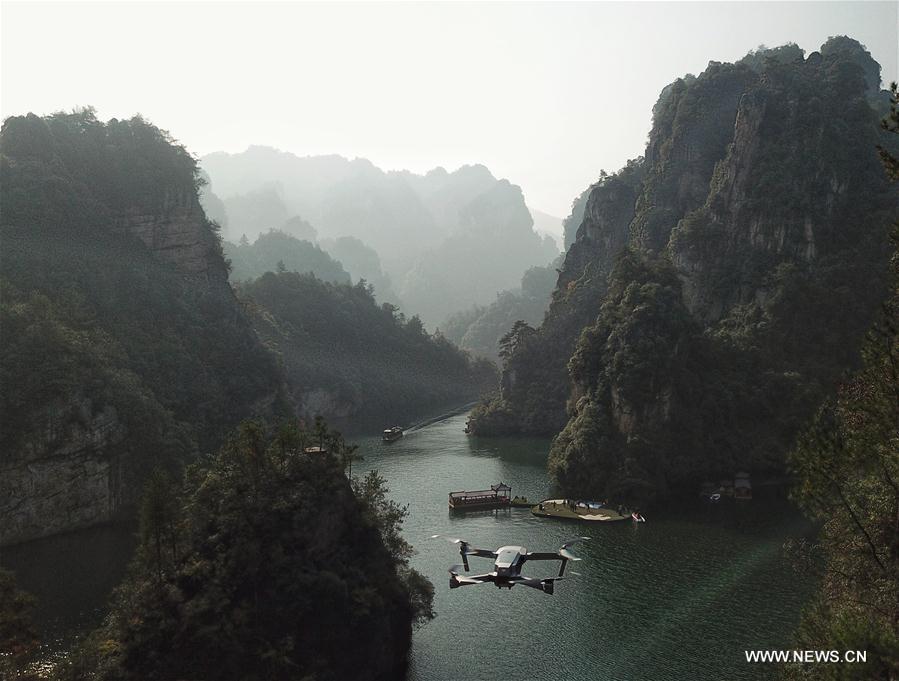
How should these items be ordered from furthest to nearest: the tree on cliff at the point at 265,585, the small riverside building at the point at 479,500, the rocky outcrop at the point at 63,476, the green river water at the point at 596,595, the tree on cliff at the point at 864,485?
the small riverside building at the point at 479,500, the rocky outcrop at the point at 63,476, the green river water at the point at 596,595, the tree on cliff at the point at 265,585, the tree on cliff at the point at 864,485

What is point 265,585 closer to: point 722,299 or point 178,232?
point 722,299

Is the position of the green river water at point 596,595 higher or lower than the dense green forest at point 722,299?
lower

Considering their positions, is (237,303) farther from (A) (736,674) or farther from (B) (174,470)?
(A) (736,674)

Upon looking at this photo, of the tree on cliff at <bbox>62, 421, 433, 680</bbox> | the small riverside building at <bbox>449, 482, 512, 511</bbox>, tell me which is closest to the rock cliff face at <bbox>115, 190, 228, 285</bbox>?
the small riverside building at <bbox>449, 482, 512, 511</bbox>

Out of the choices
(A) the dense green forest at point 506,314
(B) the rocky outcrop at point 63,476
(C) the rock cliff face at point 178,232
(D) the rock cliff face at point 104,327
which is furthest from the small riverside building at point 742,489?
(A) the dense green forest at point 506,314

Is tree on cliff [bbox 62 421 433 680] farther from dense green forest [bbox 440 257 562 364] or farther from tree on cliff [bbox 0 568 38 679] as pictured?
dense green forest [bbox 440 257 562 364]

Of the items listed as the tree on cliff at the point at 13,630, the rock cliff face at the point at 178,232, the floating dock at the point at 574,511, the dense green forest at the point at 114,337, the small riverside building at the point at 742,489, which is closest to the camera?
the tree on cliff at the point at 13,630

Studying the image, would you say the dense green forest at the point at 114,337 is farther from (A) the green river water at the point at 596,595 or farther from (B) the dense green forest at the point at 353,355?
(A) the green river water at the point at 596,595

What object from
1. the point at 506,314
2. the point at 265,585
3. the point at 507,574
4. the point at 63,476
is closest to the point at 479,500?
the point at 507,574
